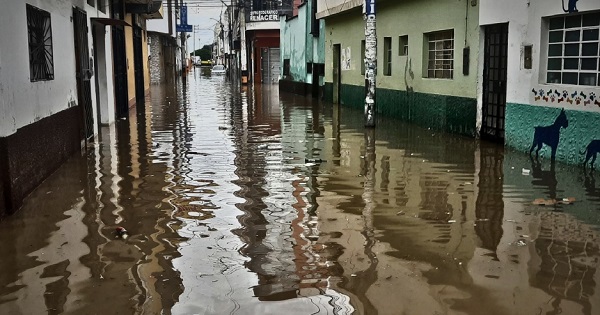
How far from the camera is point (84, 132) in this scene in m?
12.4

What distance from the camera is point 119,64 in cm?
1995

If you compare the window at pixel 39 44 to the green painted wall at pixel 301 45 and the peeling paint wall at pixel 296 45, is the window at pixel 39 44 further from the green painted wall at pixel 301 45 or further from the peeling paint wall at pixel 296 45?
the peeling paint wall at pixel 296 45

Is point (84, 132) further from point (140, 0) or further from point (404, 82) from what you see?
point (140, 0)

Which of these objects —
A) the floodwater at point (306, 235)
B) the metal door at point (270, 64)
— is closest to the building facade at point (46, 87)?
the floodwater at point (306, 235)

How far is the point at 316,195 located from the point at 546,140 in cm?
464

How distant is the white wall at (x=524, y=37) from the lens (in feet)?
34.8

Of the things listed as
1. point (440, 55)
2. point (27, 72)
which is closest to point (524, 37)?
point (440, 55)

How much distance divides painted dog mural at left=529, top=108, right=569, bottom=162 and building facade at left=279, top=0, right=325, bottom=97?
17.4 metres

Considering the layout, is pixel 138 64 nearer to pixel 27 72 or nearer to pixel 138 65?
pixel 138 65

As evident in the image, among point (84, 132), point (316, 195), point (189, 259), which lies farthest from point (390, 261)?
point (84, 132)

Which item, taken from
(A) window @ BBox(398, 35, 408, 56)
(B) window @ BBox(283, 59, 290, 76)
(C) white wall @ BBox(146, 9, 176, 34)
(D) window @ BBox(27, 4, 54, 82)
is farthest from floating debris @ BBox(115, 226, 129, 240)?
(C) white wall @ BBox(146, 9, 176, 34)

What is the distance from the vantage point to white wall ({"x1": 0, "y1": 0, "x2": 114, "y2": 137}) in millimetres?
7242

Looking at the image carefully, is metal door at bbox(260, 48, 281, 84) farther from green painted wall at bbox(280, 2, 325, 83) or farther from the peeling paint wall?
green painted wall at bbox(280, 2, 325, 83)

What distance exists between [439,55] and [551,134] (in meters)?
5.60
